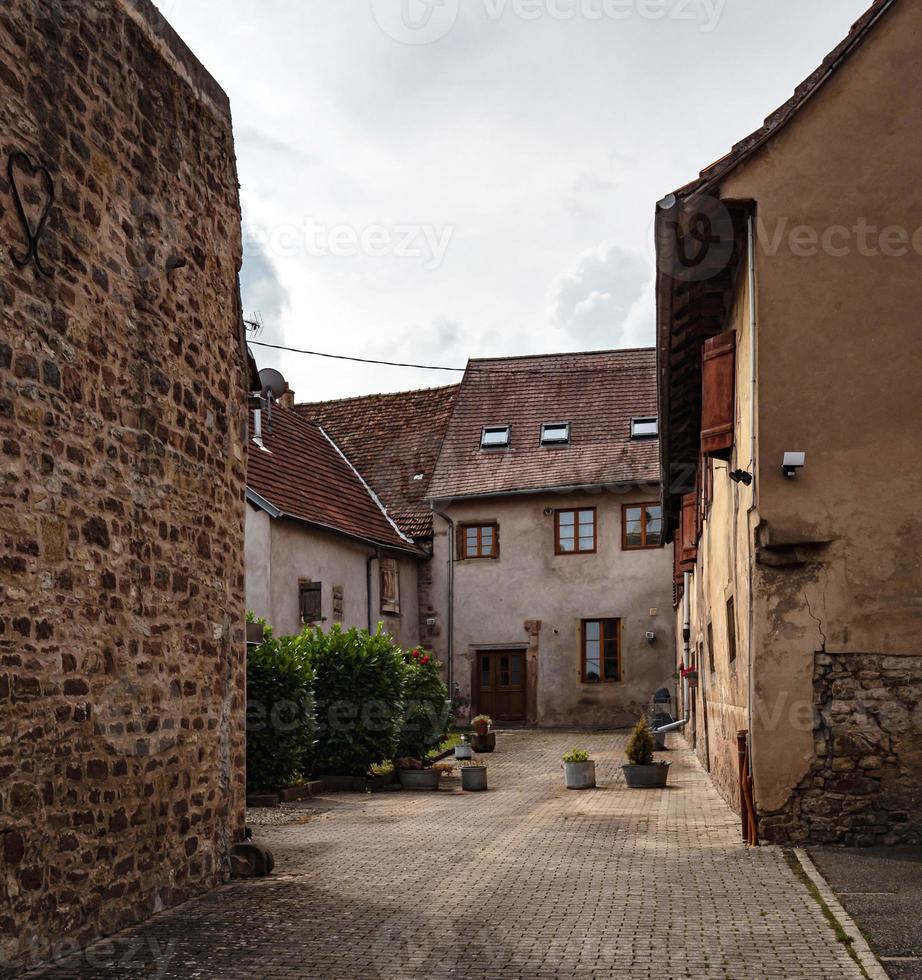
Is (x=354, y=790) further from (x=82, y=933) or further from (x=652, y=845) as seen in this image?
(x=82, y=933)

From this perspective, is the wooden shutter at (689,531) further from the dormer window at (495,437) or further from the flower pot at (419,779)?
the dormer window at (495,437)

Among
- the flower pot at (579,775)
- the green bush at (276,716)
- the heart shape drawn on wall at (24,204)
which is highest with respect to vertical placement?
the heart shape drawn on wall at (24,204)

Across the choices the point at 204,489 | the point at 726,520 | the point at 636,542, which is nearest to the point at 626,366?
the point at 636,542

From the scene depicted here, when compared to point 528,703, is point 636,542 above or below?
above

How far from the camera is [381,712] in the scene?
16.4 metres

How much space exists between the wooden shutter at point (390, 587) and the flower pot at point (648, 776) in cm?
1234

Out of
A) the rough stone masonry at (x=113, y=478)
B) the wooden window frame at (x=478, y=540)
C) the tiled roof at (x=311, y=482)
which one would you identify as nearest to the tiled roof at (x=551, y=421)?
the wooden window frame at (x=478, y=540)

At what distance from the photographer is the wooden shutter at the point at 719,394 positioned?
451 inches

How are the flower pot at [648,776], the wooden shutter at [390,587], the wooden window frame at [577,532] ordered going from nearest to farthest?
the flower pot at [648,776] → the wooden shutter at [390,587] → the wooden window frame at [577,532]

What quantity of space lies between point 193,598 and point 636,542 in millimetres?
20215

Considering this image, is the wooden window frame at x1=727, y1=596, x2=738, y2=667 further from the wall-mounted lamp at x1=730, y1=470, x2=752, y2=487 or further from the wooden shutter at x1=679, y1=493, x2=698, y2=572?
the wooden shutter at x1=679, y1=493, x2=698, y2=572

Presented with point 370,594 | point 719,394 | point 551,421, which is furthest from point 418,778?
point 551,421

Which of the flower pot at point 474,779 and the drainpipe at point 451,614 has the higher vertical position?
the drainpipe at point 451,614

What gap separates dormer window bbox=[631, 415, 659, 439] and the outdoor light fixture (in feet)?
61.7
